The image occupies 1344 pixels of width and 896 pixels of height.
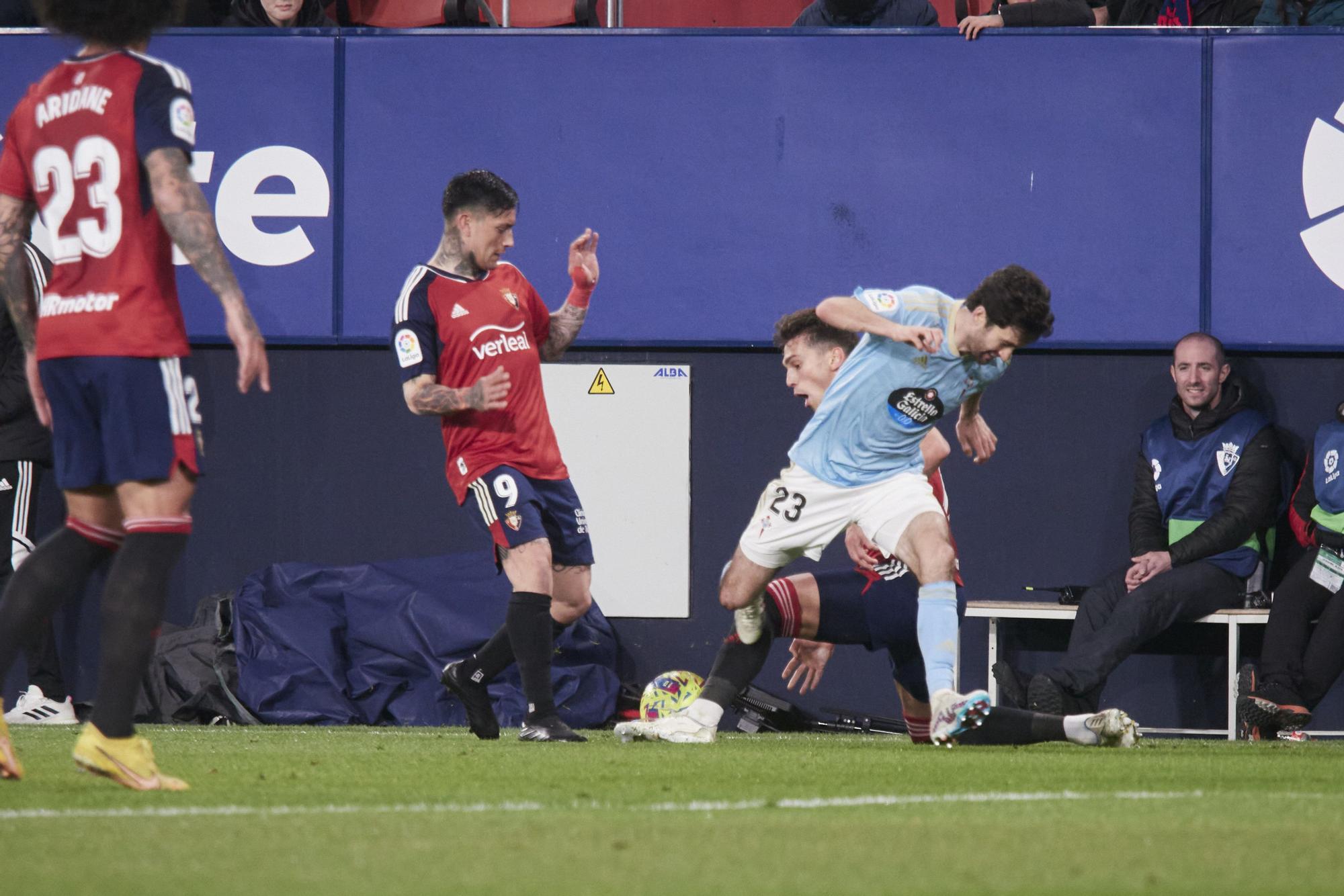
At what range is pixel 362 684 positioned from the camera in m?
7.91

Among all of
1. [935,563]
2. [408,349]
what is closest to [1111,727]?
[935,563]

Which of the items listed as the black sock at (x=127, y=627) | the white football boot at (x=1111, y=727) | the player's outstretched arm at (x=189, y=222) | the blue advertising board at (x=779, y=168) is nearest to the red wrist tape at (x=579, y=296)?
the blue advertising board at (x=779, y=168)

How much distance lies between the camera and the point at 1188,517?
7.97m

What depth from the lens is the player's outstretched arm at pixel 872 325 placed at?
17.6ft

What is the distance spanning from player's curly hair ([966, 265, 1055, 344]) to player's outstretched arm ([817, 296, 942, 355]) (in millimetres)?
197

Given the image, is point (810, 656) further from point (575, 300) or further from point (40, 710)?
point (40, 710)

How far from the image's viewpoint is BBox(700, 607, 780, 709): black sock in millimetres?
6062

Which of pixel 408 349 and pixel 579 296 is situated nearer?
pixel 408 349

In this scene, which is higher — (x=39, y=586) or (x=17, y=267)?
(x=17, y=267)

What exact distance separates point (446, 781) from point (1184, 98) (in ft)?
18.3

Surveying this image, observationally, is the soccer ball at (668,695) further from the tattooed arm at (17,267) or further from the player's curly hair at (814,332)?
the tattooed arm at (17,267)

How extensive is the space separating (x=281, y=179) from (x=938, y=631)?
4718mm

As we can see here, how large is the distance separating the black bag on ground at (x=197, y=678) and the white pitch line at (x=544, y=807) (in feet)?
13.8

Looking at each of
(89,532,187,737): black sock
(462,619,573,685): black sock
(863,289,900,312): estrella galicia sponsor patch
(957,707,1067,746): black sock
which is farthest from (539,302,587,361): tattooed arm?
(89,532,187,737): black sock
